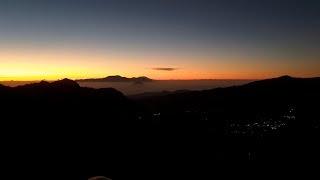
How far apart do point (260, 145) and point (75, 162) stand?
335 ft

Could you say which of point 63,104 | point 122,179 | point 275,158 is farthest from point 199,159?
point 63,104

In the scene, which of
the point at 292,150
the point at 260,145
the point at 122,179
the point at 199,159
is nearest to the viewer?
the point at 122,179

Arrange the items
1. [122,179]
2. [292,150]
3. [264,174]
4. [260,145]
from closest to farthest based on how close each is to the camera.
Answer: [122,179]
[264,174]
[292,150]
[260,145]

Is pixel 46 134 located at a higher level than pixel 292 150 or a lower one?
higher

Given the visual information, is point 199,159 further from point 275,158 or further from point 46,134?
point 46,134

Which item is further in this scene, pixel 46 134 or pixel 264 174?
pixel 264 174

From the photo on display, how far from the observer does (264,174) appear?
11894cm

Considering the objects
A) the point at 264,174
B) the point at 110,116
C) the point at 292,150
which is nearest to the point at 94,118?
the point at 110,116

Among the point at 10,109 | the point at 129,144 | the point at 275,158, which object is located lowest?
the point at 275,158

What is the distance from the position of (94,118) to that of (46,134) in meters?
39.0

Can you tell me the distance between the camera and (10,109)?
128 meters

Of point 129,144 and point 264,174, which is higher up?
point 129,144

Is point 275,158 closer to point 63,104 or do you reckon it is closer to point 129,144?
point 129,144

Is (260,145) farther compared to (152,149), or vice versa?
(260,145)
